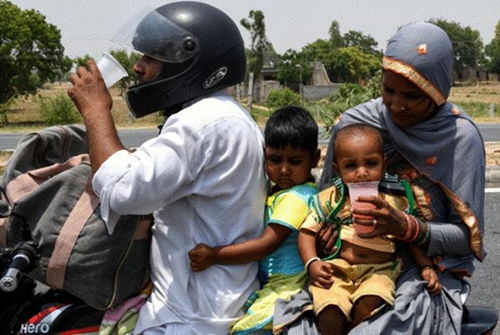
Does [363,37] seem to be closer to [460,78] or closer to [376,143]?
[460,78]

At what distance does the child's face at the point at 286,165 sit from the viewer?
220 cm

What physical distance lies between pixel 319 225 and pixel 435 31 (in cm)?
70

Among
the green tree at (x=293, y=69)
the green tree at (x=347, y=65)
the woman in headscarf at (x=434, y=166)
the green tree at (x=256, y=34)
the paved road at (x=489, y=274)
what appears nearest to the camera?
the woman in headscarf at (x=434, y=166)

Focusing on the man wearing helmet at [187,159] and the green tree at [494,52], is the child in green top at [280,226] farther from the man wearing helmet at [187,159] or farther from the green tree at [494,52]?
the green tree at [494,52]

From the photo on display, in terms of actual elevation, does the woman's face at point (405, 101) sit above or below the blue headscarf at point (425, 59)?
below

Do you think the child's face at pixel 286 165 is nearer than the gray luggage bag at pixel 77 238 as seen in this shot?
No

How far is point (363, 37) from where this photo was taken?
11112 centimetres

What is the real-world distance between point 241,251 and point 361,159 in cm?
45

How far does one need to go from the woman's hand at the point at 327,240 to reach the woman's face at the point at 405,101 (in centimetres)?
41

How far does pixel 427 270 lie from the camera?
6.98 ft

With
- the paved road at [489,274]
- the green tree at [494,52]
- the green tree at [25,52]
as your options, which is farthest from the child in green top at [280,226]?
the green tree at [494,52]

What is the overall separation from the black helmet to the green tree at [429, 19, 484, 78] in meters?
98.4

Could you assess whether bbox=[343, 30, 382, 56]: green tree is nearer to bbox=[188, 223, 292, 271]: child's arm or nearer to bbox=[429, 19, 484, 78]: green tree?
bbox=[429, 19, 484, 78]: green tree

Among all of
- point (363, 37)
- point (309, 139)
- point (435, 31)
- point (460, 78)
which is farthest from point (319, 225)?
point (363, 37)
